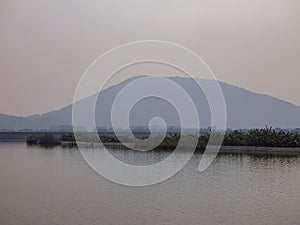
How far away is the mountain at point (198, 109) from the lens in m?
4.68

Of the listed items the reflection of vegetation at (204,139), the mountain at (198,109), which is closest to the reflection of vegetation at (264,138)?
the reflection of vegetation at (204,139)

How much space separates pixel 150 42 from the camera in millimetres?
4699

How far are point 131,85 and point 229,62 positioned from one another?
924 millimetres

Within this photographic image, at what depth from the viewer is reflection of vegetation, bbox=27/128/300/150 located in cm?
480

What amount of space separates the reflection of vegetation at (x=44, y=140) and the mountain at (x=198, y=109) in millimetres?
133

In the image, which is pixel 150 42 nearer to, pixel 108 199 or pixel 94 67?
pixel 94 67

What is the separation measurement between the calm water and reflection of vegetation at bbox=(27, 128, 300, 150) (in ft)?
0.33

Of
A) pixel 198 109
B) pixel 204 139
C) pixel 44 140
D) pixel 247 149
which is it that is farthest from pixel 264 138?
pixel 44 140

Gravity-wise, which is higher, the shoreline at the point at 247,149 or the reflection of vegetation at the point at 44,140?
the reflection of vegetation at the point at 44,140

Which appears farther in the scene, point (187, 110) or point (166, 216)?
point (187, 110)

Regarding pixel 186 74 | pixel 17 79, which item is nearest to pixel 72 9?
pixel 17 79

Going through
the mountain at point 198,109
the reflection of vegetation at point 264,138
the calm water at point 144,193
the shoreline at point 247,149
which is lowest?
the calm water at point 144,193

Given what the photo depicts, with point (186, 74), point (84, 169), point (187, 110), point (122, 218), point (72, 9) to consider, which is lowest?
point (122, 218)

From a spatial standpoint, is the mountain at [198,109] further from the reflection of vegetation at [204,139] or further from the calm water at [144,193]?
the calm water at [144,193]
